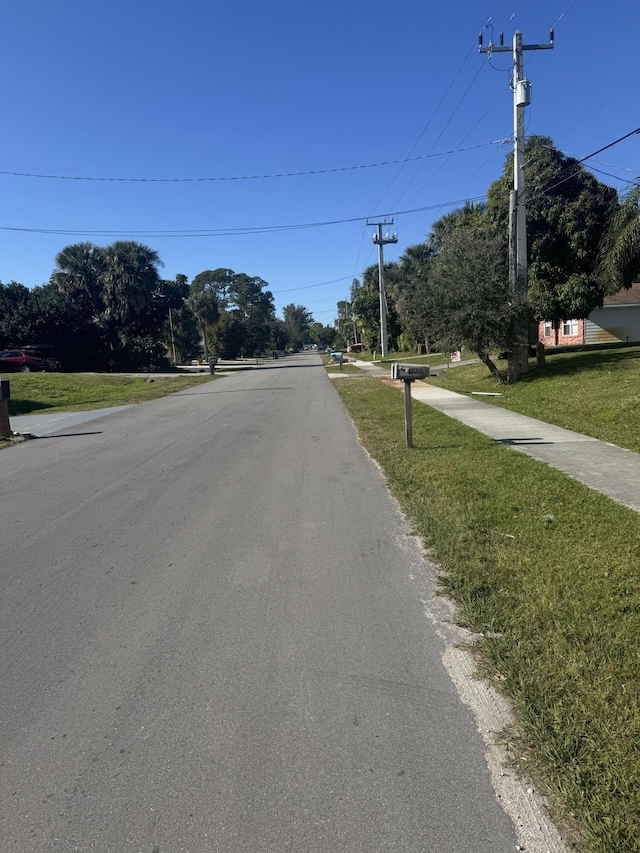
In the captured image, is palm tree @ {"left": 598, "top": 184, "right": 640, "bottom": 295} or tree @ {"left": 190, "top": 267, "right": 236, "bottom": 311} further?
tree @ {"left": 190, "top": 267, "right": 236, "bottom": 311}

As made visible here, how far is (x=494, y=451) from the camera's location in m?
8.94

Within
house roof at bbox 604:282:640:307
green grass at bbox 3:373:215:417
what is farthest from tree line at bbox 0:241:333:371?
house roof at bbox 604:282:640:307

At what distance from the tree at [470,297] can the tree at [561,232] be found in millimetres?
1860

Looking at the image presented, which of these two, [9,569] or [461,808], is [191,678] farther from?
[9,569]

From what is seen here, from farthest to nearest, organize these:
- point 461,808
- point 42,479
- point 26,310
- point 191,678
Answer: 1. point 26,310
2. point 42,479
3. point 191,678
4. point 461,808

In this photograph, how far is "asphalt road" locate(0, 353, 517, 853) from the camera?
2.31 m

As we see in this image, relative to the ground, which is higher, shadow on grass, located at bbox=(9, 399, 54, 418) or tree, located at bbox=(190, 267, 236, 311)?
tree, located at bbox=(190, 267, 236, 311)

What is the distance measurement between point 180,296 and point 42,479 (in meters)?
45.6

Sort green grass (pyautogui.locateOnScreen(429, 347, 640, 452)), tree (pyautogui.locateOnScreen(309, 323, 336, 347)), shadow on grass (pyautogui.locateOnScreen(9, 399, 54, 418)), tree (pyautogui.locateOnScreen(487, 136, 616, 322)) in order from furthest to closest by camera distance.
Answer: tree (pyautogui.locateOnScreen(309, 323, 336, 347)), shadow on grass (pyautogui.locateOnScreen(9, 399, 54, 418)), tree (pyautogui.locateOnScreen(487, 136, 616, 322)), green grass (pyautogui.locateOnScreen(429, 347, 640, 452))

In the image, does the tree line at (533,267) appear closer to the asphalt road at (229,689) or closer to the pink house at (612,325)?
the asphalt road at (229,689)

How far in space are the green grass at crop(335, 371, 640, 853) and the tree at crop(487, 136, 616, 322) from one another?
13.6 meters

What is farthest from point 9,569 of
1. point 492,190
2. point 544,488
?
point 492,190

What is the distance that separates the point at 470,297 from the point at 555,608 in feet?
49.6

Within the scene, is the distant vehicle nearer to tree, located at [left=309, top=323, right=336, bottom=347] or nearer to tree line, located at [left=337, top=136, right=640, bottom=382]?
tree line, located at [left=337, top=136, right=640, bottom=382]
